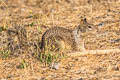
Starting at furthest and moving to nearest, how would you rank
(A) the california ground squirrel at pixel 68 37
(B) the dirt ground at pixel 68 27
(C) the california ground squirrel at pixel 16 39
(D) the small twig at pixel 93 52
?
(C) the california ground squirrel at pixel 16 39 → (A) the california ground squirrel at pixel 68 37 → (D) the small twig at pixel 93 52 → (B) the dirt ground at pixel 68 27

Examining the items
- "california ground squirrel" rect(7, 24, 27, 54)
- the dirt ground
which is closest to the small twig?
the dirt ground

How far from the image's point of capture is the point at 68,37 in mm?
7973

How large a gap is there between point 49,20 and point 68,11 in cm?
114

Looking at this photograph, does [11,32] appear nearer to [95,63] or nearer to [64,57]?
[64,57]

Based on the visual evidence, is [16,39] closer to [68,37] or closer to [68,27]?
[68,37]

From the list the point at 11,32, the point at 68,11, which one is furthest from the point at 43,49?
the point at 68,11

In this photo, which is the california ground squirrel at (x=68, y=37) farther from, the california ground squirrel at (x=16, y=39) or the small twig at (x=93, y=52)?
the california ground squirrel at (x=16, y=39)

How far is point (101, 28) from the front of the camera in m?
9.26

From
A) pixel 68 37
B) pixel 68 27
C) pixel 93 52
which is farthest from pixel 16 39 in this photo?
pixel 93 52

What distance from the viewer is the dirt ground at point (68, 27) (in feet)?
22.1

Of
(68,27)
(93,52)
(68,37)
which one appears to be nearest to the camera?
(93,52)

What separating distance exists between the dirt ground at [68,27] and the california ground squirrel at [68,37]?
0.37 meters

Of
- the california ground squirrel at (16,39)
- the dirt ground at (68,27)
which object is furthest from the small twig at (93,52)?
the california ground squirrel at (16,39)

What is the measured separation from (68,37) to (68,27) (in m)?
1.72
